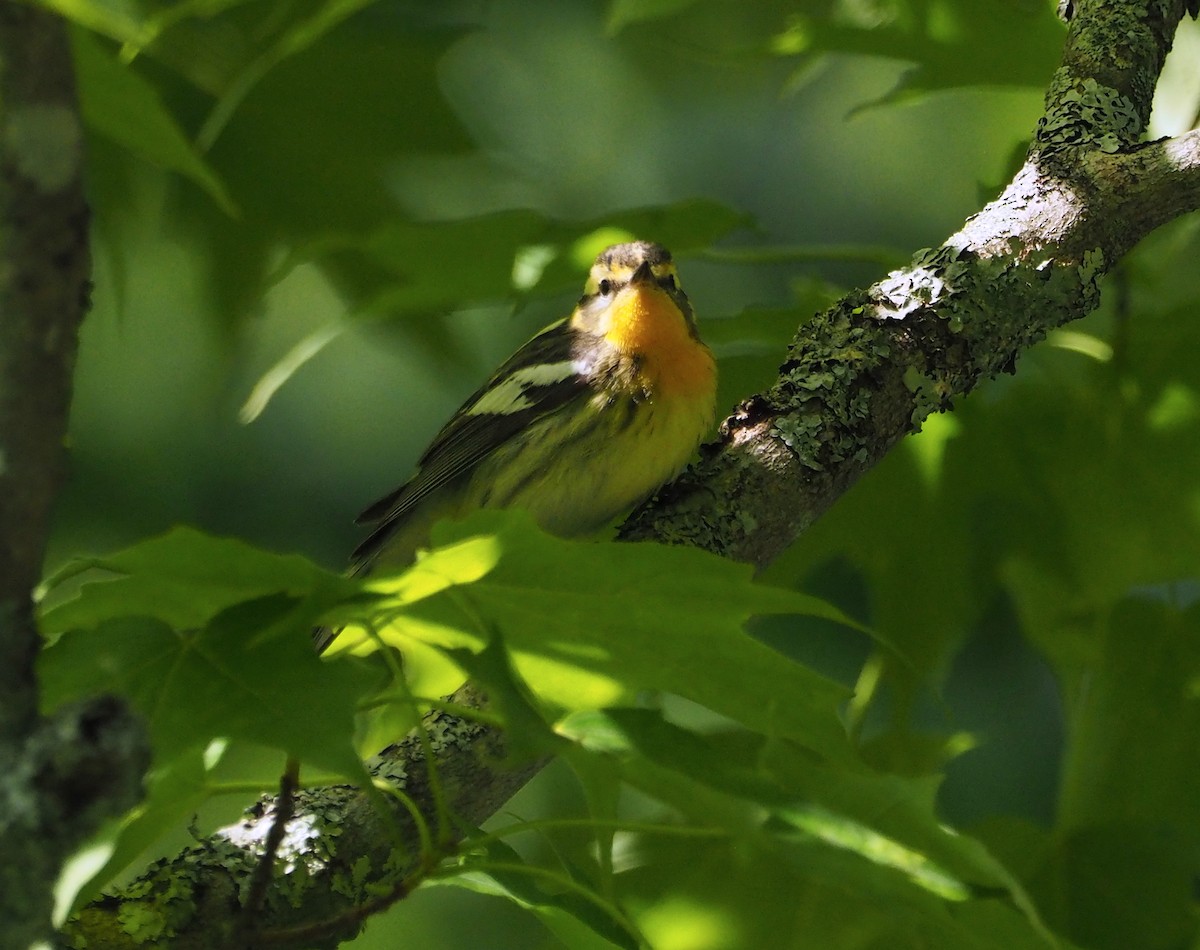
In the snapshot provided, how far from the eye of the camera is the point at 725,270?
5.91 m

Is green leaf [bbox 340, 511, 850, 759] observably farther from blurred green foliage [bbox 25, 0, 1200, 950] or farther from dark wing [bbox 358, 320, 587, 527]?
dark wing [bbox 358, 320, 587, 527]

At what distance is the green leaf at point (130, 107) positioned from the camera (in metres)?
1.70

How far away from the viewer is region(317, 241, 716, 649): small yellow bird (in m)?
2.95

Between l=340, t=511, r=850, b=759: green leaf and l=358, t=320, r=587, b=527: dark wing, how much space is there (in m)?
1.89

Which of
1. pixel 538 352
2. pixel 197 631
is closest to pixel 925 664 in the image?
pixel 538 352

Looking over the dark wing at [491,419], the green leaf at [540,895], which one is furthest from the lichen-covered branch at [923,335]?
the dark wing at [491,419]

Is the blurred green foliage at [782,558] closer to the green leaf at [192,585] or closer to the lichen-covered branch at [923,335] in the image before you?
the green leaf at [192,585]

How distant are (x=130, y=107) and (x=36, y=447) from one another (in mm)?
949

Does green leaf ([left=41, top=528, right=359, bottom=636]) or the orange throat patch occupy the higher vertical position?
the orange throat patch

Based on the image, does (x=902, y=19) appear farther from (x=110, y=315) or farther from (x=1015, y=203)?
(x=110, y=315)

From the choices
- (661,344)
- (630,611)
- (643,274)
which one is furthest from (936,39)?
(630,611)

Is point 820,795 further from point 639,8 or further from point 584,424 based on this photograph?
point 584,424

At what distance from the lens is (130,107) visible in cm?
172

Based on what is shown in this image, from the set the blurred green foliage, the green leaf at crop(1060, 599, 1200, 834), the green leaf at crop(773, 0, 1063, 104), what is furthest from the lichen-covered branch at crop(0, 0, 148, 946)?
the green leaf at crop(1060, 599, 1200, 834)
